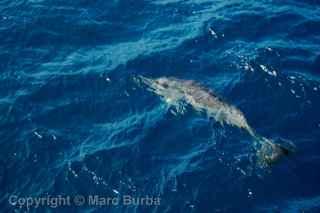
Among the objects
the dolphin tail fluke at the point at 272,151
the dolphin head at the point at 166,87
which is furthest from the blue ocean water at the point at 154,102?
the dolphin head at the point at 166,87

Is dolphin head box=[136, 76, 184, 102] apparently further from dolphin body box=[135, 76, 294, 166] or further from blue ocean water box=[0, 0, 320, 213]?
blue ocean water box=[0, 0, 320, 213]

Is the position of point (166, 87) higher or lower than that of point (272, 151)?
higher

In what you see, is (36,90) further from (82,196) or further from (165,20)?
(165,20)

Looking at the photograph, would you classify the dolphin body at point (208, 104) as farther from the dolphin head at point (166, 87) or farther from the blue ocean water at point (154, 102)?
the blue ocean water at point (154, 102)

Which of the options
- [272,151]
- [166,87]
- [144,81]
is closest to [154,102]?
[166,87]

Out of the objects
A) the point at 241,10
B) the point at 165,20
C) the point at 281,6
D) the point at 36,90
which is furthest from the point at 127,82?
the point at 281,6

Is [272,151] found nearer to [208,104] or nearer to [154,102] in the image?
[208,104]
